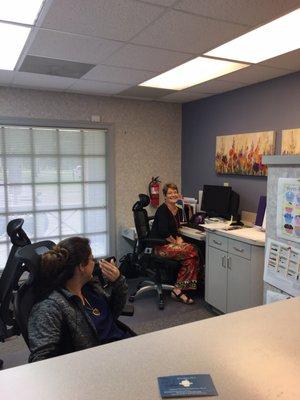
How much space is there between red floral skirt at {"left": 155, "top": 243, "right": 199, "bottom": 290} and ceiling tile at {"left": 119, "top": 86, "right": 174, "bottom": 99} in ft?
5.91

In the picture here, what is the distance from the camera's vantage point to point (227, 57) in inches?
110

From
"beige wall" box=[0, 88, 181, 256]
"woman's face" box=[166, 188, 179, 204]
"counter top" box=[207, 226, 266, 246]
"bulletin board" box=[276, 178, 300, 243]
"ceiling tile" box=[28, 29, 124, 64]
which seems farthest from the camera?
"beige wall" box=[0, 88, 181, 256]

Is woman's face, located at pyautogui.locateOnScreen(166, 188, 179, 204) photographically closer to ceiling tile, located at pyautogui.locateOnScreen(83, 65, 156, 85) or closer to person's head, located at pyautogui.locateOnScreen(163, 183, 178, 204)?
person's head, located at pyautogui.locateOnScreen(163, 183, 178, 204)

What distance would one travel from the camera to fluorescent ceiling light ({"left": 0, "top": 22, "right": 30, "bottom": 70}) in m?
2.22

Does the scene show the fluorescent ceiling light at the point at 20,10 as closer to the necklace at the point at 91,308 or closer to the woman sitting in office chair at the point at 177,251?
the necklace at the point at 91,308

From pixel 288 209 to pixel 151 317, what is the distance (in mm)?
2036

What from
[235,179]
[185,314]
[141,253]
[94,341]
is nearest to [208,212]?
[235,179]

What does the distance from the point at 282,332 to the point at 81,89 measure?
3525 mm

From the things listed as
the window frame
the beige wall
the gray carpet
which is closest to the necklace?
the gray carpet

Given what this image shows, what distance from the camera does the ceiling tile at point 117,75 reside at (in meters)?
3.11

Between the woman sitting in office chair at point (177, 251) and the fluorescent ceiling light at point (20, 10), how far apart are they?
7.57 feet

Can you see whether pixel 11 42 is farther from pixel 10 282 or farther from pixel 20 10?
pixel 10 282

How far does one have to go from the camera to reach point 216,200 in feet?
13.7

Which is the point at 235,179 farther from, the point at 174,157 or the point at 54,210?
the point at 54,210
